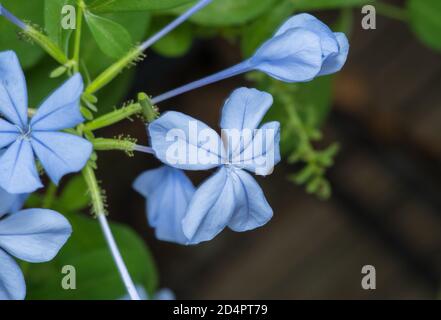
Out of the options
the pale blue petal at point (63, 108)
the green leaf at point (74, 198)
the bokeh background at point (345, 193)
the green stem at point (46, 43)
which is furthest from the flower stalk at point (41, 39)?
the bokeh background at point (345, 193)

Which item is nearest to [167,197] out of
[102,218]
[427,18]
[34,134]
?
[102,218]

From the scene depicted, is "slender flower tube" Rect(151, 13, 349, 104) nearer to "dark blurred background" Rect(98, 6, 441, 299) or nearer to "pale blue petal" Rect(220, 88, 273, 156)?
"pale blue petal" Rect(220, 88, 273, 156)

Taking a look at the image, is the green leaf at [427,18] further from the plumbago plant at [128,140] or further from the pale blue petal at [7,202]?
the pale blue petal at [7,202]

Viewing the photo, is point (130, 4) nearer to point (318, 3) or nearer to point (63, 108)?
point (63, 108)

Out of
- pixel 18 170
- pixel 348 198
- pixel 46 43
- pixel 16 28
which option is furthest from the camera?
Answer: pixel 348 198

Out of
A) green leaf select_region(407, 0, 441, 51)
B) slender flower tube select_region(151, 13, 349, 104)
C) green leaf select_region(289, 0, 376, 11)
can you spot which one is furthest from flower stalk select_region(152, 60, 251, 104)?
green leaf select_region(407, 0, 441, 51)

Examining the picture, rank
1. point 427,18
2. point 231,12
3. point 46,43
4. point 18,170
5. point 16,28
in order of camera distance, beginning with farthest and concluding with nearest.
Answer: point 427,18, point 231,12, point 16,28, point 46,43, point 18,170

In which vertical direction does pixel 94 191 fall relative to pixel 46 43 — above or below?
below
